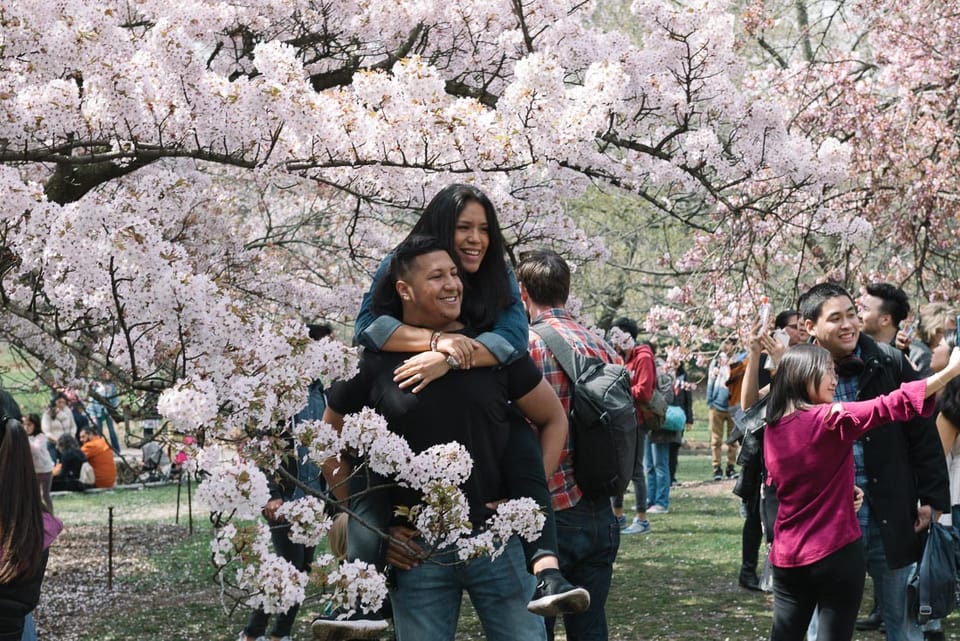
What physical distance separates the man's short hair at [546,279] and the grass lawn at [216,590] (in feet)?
8.34

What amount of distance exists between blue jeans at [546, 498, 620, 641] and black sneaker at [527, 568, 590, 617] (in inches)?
43.9

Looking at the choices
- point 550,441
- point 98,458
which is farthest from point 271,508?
point 98,458

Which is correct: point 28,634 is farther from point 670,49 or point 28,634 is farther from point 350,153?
point 670,49

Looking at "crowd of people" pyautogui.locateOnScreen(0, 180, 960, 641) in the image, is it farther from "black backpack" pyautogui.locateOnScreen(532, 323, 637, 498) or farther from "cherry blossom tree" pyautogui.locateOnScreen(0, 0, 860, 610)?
"cherry blossom tree" pyautogui.locateOnScreen(0, 0, 860, 610)

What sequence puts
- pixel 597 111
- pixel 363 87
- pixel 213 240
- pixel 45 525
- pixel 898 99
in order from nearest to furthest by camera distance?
pixel 45 525
pixel 363 87
pixel 597 111
pixel 213 240
pixel 898 99

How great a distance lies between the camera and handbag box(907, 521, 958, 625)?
5086 mm

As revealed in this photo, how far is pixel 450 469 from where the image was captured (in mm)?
3094

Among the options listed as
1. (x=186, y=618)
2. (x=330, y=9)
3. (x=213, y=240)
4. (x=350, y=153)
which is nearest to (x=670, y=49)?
(x=330, y=9)

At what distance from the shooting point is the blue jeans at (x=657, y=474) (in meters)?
12.4

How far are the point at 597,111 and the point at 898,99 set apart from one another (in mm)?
6503

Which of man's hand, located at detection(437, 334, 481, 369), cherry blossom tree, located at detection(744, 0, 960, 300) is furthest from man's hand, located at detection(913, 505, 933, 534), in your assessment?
cherry blossom tree, located at detection(744, 0, 960, 300)

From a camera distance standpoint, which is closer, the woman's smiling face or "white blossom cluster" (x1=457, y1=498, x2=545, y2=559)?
"white blossom cluster" (x1=457, y1=498, x2=545, y2=559)

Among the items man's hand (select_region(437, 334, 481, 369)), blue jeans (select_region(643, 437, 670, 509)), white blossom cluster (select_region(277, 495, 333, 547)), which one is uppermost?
man's hand (select_region(437, 334, 481, 369))

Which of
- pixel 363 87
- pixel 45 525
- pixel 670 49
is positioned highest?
pixel 670 49
